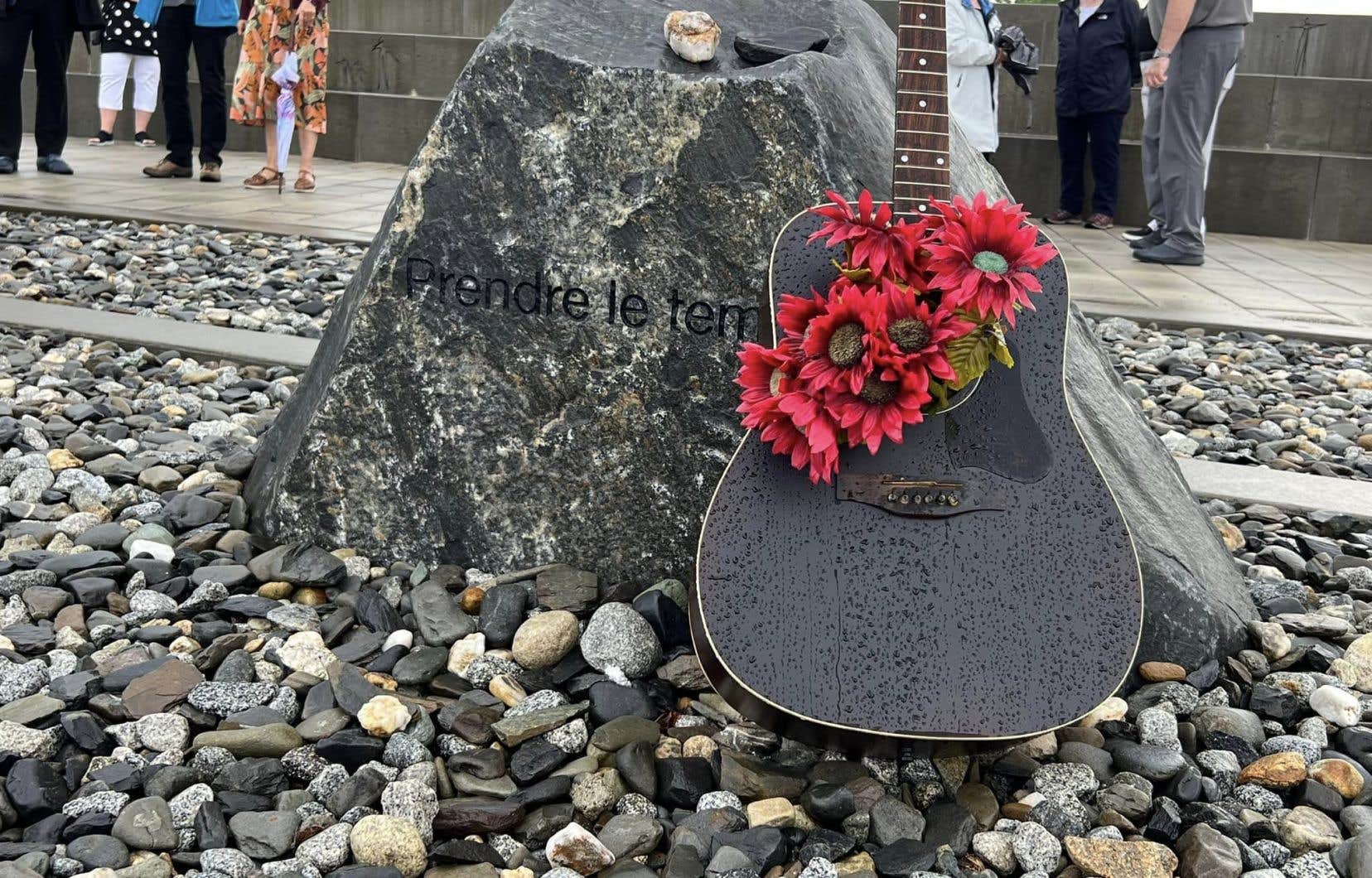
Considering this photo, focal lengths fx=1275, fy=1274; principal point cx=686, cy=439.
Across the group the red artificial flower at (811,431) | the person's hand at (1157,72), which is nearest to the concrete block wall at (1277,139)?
the person's hand at (1157,72)

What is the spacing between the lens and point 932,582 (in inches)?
72.0

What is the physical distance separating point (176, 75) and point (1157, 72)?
20.4 feet

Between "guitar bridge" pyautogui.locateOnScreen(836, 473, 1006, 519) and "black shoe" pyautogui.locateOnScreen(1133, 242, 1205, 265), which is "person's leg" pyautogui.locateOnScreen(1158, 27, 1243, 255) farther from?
"guitar bridge" pyautogui.locateOnScreen(836, 473, 1006, 519)

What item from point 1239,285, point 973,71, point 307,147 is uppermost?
point 973,71

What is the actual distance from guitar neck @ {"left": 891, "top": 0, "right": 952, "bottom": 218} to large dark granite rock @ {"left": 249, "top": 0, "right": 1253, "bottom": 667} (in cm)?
23

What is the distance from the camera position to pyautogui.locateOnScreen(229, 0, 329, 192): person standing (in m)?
7.48

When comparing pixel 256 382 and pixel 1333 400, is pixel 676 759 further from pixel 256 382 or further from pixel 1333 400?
pixel 1333 400

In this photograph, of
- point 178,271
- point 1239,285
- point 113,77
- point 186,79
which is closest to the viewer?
point 178,271

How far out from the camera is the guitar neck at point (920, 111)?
84.9 inches

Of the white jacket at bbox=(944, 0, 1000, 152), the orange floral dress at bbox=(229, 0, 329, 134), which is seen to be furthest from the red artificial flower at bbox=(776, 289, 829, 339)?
the orange floral dress at bbox=(229, 0, 329, 134)

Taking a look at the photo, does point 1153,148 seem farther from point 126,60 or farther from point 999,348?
point 126,60

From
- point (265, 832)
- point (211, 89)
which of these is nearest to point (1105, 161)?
point (211, 89)

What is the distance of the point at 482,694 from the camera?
217cm

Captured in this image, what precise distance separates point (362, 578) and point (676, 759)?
0.93m
